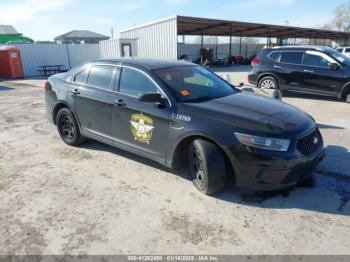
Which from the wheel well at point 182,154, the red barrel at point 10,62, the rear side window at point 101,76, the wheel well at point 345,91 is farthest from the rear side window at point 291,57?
the red barrel at point 10,62

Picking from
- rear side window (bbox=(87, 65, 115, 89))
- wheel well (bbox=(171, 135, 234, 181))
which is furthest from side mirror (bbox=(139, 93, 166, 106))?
rear side window (bbox=(87, 65, 115, 89))

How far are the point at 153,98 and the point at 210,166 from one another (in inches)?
42.9

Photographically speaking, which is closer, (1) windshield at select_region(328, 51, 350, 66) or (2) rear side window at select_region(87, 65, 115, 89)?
(2) rear side window at select_region(87, 65, 115, 89)

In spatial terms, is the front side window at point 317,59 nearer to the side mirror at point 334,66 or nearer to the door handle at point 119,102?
the side mirror at point 334,66

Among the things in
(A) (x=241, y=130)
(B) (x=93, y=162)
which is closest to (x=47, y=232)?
(B) (x=93, y=162)

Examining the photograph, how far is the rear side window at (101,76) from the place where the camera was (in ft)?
15.2

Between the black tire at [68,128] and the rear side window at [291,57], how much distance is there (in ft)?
24.3

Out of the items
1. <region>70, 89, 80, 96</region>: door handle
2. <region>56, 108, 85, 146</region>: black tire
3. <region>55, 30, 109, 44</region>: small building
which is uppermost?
<region>55, 30, 109, 44</region>: small building

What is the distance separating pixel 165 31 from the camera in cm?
1956

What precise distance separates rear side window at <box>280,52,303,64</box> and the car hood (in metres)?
6.35

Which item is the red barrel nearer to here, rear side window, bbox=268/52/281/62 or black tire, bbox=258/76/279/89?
black tire, bbox=258/76/279/89

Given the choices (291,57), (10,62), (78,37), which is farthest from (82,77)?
(78,37)

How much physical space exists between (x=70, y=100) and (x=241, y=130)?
3161 mm

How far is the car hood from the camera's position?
333cm
